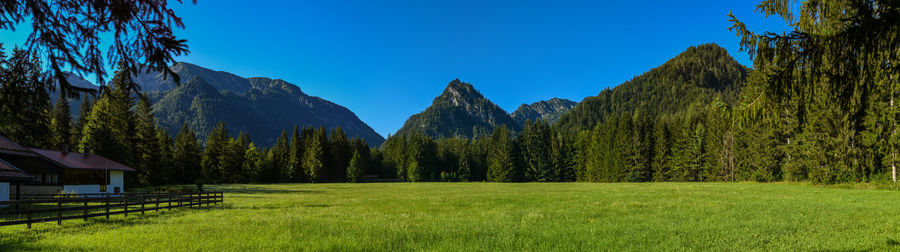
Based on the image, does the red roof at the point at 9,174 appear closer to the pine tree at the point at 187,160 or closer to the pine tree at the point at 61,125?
the pine tree at the point at 61,125

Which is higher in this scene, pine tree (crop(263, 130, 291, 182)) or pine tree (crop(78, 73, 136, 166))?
pine tree (crop(78, 73, 136, 166))

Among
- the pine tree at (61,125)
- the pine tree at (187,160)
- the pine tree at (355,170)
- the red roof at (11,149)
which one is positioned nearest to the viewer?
the red roof at (11,149)

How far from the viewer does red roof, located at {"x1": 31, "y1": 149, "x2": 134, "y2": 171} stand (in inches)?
1442

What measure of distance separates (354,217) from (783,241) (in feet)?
49.9

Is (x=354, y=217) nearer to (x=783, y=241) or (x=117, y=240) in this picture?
(x=117, y=240)

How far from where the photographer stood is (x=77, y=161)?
39.5m

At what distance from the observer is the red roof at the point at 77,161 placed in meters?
36.6

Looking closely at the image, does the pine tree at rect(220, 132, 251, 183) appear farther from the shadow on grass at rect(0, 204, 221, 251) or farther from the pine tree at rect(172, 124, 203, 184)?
the shadow on grass at rect(0, 204, 221, 251)

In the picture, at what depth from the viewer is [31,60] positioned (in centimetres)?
558

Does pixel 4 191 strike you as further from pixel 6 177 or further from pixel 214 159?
pixel 214 159

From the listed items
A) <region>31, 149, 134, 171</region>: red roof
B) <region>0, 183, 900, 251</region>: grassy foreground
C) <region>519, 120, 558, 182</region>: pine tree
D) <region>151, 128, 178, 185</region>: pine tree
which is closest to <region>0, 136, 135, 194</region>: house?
<region>31, 149, 134, 171</region>: red roof

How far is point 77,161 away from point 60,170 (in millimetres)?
2301

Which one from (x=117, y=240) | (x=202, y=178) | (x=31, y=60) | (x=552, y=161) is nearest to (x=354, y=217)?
(x=117, y=240)

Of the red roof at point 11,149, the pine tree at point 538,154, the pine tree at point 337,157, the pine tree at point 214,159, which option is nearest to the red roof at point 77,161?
the red roof at point 11,149
